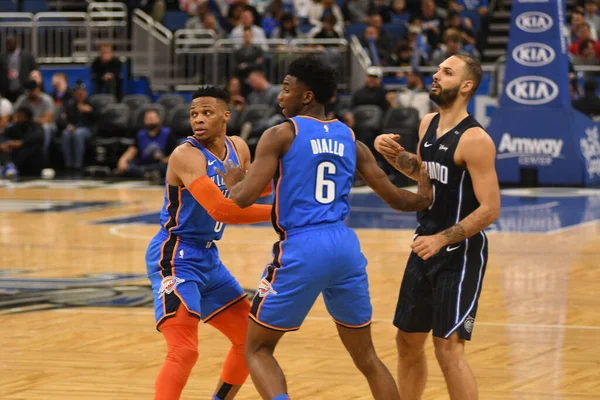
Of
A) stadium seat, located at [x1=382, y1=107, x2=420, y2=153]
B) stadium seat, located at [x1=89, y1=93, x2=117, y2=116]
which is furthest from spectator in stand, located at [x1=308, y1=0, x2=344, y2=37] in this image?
stadium seat, located at [x1=89, y1=93, x2=117, y2=116]

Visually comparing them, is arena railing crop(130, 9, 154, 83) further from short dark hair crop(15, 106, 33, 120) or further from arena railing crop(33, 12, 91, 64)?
short dark hair crop(15, 106, 33, 120)

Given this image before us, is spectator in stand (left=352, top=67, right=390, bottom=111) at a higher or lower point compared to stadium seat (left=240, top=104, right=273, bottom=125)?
higher

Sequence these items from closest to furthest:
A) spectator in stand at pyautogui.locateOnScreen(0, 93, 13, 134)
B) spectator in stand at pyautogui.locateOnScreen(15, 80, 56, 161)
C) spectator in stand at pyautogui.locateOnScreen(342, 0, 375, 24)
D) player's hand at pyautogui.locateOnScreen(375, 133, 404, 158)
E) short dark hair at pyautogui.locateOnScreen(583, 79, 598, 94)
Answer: player's hand at pyautogui.locateOnScreen(375, 133, 404, 158)
short dark hair at pyautogui.locateOnScreen(583, 79, 598, 94)
spectator in stand at pyautogui.locateOnScreen(15, 80, 56, 161)
spectator in stand at pyautogui.locateOnScreen(0, 93, 13, 134)
spectator in stand at pyautogui.locateOnScreen(342, 0, 375, 24)

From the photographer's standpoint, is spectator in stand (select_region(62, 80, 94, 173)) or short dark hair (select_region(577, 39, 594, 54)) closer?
short dark hair (select_region(577, 39, 594, 54))

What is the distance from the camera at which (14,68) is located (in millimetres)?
23219

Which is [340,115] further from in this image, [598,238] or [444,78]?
[444,78]

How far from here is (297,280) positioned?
5348 millimetres

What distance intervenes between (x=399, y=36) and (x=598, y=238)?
10797mm

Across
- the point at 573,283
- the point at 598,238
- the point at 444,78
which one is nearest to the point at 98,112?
the point at 598,238

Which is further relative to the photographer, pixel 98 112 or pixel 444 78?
pixel 98 112

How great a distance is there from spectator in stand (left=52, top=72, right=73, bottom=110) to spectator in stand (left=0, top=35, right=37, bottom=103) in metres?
0.49

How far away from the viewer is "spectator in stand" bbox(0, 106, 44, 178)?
71.0 ft

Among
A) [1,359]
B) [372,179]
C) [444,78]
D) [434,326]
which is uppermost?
[444,78]

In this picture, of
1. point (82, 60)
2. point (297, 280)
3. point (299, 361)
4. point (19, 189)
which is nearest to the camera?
point (297, 280)
